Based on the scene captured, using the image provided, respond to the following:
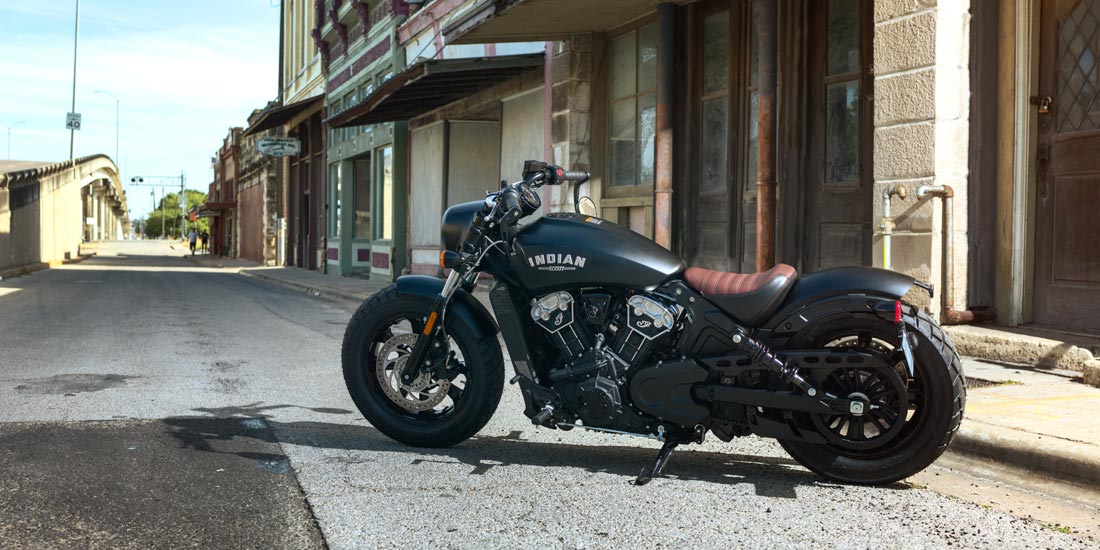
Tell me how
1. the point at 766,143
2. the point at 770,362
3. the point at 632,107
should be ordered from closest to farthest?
1. the point at 770,362
2. the point at 766,143
3. the point at 632,107

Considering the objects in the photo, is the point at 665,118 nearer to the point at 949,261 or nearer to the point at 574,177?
the point at 949,261

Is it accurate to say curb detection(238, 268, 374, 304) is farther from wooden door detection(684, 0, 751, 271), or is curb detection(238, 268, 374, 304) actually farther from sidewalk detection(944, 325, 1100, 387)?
sidewalk detection(944, 325, 1100, 387)

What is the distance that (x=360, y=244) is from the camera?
82.4ft

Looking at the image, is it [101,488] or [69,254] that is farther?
[69,254]

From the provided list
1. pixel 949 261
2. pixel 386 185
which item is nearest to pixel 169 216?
pixel 386 185

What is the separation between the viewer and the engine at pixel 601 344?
4324mm

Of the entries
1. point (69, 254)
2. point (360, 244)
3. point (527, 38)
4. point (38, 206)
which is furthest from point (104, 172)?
point (527, 38)

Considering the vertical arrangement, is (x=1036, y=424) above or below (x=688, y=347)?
below

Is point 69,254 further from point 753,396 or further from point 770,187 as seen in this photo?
point 753,396

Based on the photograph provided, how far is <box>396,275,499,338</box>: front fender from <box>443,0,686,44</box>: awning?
6507 mm

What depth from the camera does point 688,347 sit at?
14.2 feet

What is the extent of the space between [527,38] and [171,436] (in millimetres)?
9073

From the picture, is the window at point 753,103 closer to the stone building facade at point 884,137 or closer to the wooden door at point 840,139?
the stone building facade at point 884,137

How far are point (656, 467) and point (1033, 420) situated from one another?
2.07m
